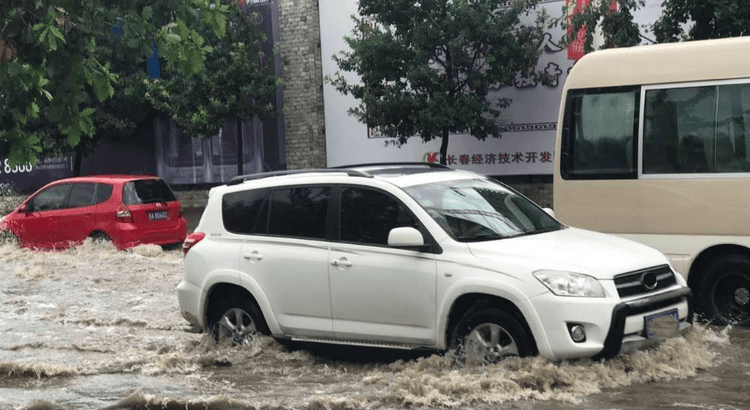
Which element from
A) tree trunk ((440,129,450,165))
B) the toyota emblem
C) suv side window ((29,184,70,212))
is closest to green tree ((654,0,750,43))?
tree trunk ((440,129,450,165))

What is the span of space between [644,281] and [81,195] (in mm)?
12835

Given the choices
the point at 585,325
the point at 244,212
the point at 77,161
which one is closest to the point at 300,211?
the point at 244,212

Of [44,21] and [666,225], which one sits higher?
[44,21]

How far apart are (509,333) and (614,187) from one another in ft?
12.0

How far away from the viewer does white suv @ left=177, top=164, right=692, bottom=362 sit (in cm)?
702

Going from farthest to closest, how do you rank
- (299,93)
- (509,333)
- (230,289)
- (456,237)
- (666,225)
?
(299,93) → (666,225) → (230,289) → (456,237) → (509,333)

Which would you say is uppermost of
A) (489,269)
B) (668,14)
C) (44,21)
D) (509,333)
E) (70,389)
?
(668,14)

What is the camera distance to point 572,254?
23.9 ft

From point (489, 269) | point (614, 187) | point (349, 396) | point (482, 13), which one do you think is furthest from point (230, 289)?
point (482, 13)

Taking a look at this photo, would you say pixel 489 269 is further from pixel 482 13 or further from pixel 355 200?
pixel 482 13

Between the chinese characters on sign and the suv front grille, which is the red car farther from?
the suv front grille

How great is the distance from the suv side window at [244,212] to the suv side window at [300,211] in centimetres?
13

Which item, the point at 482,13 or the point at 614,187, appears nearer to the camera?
the point at 614,187

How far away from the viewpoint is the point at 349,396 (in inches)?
283
